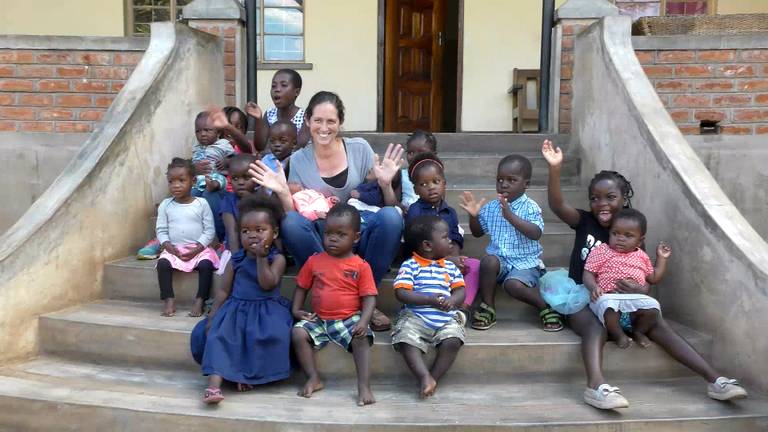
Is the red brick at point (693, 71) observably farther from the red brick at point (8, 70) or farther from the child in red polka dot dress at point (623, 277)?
the red brick at point (8, 70)

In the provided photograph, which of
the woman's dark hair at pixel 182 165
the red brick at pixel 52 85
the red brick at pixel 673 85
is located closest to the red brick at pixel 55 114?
the red brick at pixel 52 85

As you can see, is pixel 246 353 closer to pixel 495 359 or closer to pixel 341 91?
pixel 495 359

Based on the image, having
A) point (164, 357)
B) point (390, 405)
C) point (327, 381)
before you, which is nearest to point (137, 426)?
point (164, 357)

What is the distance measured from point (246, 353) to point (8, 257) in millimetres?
1506

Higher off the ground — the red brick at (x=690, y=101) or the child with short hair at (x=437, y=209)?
the red brick at (x=690, y=101)

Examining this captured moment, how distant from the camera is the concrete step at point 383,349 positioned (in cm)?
336

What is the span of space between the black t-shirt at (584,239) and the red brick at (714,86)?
2.20m

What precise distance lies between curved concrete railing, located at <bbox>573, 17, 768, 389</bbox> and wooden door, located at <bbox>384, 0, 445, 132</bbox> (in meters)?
4.53

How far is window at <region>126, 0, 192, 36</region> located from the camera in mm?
8625

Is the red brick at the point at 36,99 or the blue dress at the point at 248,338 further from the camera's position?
the red brick at the point at 36,99

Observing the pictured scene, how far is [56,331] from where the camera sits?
368 cm

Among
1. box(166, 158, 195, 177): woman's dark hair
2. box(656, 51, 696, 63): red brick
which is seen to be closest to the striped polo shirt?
box(166, 158, 195, 177): woman's dark hair

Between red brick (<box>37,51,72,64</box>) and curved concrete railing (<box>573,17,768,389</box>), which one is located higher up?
red brick (<box>37,51,72,64</box>)

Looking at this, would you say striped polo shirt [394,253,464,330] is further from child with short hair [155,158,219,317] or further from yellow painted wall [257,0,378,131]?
yellow painted wall [257,0,378,131]
